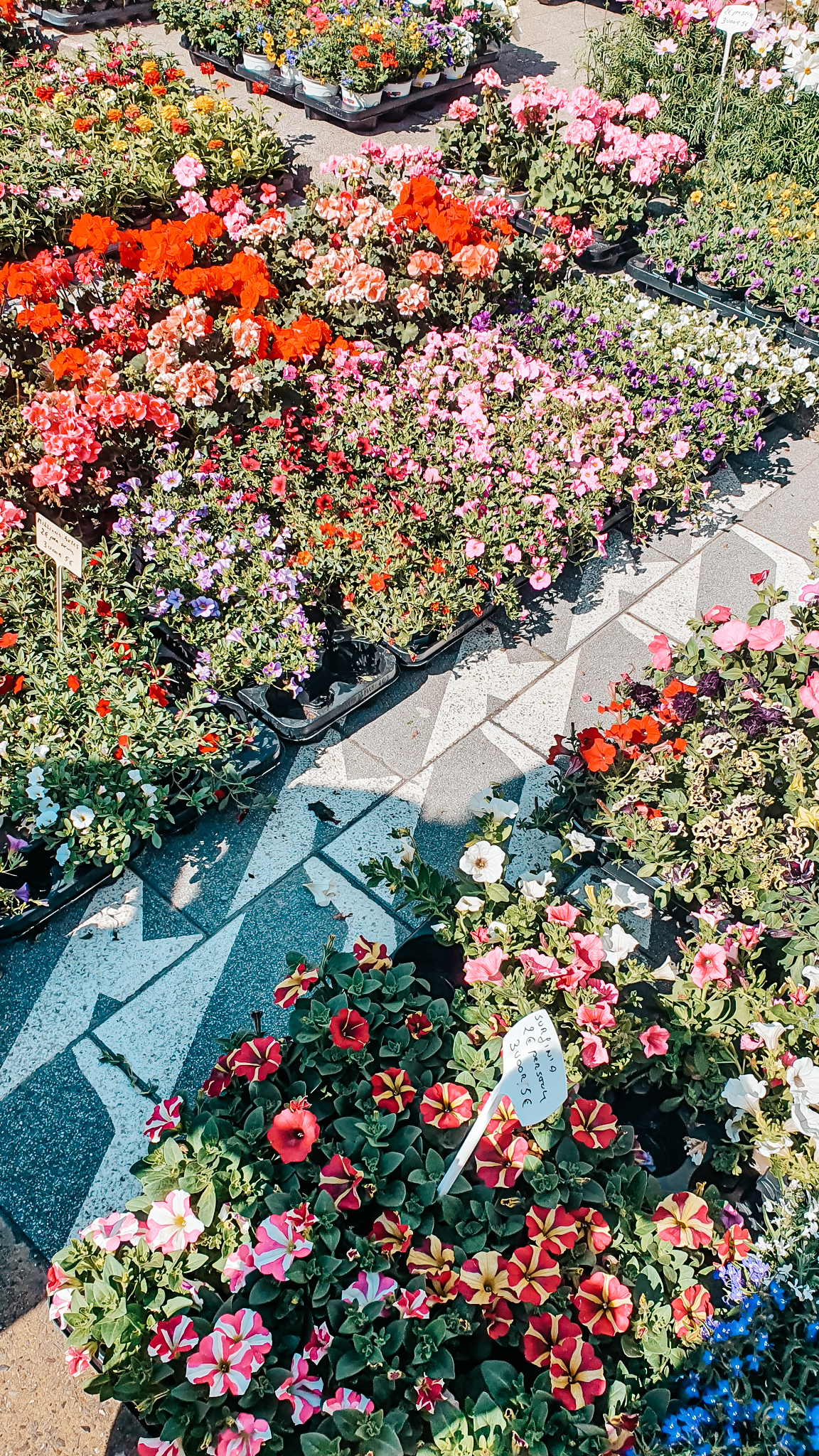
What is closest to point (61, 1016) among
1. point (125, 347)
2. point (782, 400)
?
point (125, 347)

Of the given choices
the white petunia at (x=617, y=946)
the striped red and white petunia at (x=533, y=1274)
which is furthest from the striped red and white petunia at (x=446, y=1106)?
the white petunia at (x=617, y=946)

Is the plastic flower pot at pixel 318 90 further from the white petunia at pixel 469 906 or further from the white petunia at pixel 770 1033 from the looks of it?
the white petunia at pixel 770 1033

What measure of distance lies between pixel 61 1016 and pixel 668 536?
330 centimetres

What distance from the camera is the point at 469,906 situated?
2.38 metres

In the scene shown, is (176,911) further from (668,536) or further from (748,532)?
(748,532)

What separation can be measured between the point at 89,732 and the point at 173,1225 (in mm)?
1567

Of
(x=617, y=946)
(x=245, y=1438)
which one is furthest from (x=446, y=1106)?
(x=245, y=1438)

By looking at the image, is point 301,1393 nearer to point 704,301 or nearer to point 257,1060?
point 257,1060

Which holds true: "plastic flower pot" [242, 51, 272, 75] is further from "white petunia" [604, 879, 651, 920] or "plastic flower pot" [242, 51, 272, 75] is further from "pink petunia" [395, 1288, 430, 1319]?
"pink petunia" [395, 1288, 430, 1319]

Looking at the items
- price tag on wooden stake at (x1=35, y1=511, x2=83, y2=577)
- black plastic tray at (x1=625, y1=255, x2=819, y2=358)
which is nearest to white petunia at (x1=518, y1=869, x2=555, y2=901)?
price tag on wooden stake at (x1=35, y1=511, x2=83, y2=577)

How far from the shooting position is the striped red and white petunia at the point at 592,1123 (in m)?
1.98

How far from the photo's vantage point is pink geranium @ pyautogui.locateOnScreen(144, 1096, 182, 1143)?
200 cm

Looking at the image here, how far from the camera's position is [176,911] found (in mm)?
2988

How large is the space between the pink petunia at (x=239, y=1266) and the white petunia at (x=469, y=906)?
902 millimetres
